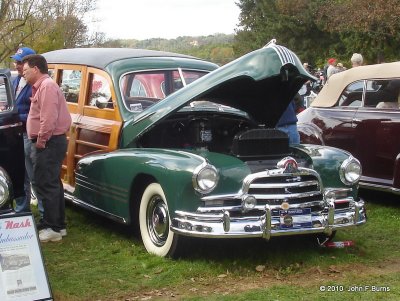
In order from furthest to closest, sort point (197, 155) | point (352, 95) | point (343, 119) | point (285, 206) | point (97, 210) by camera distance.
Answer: point (352, 95), point (343, 119), point (97, 210), point (197, 155), point (285, 206)

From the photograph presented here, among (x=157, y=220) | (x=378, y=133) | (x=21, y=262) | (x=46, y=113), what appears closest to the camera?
(x=21, y=262)

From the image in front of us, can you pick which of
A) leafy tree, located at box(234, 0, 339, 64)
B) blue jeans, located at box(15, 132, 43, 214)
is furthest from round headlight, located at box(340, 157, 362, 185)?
leafy tree, located at box(234, 0, 339, 64)

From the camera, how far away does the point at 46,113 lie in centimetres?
571

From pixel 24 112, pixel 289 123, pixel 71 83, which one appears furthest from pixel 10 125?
pixel 289 123

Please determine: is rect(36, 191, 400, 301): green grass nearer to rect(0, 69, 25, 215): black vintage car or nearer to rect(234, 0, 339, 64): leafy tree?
rect(0, 69, 25, 215): black vintage car

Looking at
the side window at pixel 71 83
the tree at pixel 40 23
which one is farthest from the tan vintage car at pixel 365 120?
the tree at pixel 40 23

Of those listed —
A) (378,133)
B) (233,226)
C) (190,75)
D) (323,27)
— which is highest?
(323,27)

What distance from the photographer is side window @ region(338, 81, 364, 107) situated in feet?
25.6

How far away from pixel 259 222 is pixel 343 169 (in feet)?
3.50

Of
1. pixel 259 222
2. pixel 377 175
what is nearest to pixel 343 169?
pixel 259 222

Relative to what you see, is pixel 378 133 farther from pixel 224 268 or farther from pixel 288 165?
pixel 224 268

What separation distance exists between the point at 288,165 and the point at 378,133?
249cm

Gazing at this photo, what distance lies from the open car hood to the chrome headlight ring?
848 millimetres

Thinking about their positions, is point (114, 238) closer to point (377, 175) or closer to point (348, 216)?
point (348, 216)
